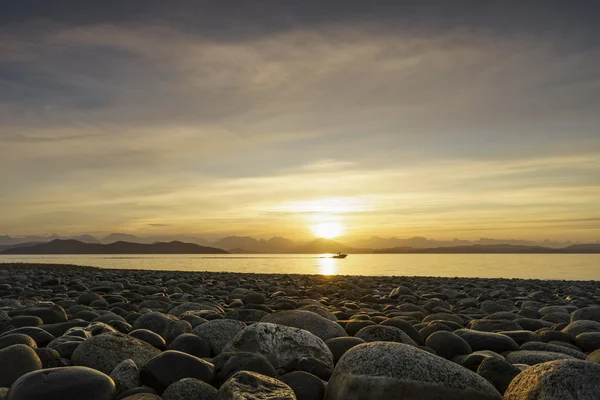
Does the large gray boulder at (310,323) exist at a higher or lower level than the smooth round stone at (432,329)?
higher

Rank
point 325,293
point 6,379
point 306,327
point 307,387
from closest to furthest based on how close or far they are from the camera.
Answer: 1. point 307,387
2. point 6,379
3. point 306,327
4. point 325,293

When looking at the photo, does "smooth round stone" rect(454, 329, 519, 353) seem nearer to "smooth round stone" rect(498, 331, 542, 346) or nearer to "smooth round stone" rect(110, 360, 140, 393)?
"smooth round stone" rect(498, 331, 542, 346)

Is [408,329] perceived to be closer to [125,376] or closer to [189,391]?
[189,391]

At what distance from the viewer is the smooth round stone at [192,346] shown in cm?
516

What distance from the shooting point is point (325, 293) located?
47.9 feet

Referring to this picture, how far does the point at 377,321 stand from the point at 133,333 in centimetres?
327

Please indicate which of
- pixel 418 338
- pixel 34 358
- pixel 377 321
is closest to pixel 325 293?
pixel 377 321

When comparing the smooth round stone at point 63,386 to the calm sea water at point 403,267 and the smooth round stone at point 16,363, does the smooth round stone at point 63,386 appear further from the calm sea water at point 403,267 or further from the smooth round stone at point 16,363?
the calm sea water at point 403,267

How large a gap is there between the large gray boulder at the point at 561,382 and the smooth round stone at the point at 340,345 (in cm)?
185

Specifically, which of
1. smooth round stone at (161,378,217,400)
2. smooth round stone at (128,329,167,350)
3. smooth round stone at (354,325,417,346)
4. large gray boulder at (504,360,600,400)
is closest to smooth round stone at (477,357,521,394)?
large gray boulder at (504,360,600,400)

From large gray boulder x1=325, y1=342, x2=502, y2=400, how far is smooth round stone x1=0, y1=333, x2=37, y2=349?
10.9 feet

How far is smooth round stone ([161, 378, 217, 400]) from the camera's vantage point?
3.66 metres

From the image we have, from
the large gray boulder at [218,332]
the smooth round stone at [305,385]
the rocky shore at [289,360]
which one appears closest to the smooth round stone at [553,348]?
the rocky shore at [289,360]

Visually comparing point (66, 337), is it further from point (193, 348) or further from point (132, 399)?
point (132, 399)
